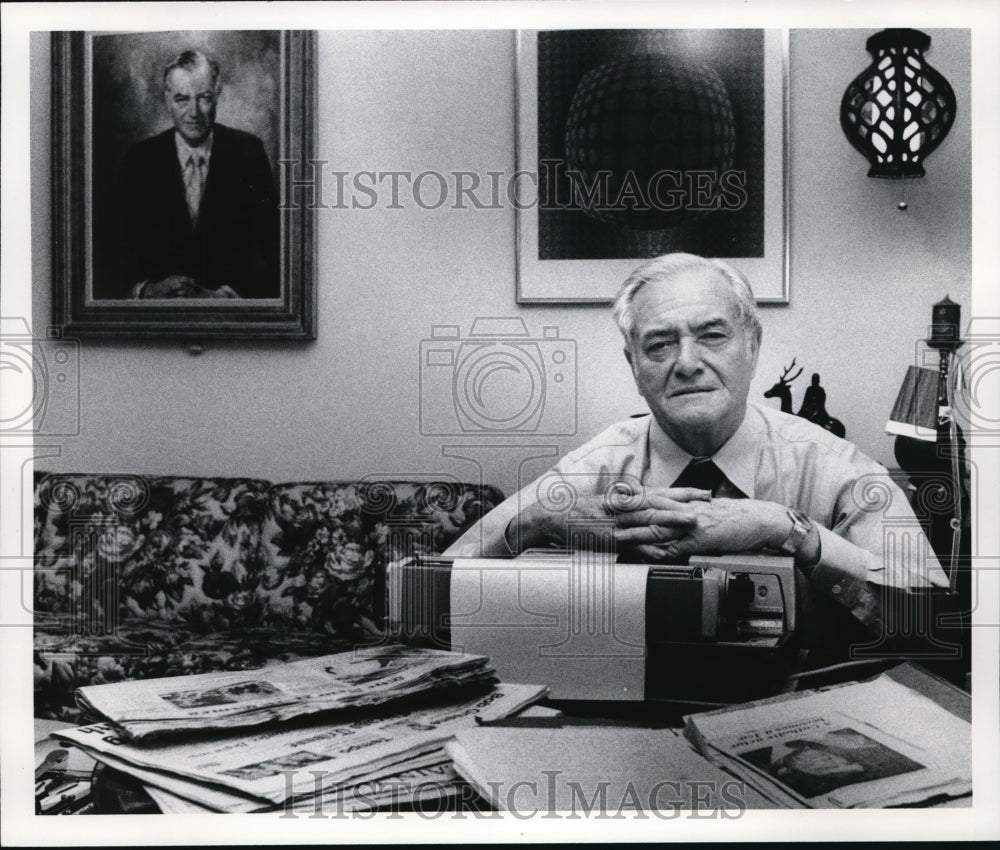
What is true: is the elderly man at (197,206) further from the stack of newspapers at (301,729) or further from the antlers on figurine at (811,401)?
the antlers on figurine at (811,401)

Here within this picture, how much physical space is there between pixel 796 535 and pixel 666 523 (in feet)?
0.83

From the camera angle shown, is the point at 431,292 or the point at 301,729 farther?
the point at 431,292

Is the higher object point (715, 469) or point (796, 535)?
point (715, 469)

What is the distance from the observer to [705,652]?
206 cm

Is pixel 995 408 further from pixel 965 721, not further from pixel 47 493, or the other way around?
pixel 47 493

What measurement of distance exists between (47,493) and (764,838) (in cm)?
159

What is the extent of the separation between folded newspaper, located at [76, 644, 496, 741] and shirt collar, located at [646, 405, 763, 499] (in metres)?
0.50

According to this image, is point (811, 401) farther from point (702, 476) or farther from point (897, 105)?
point (897, 105)

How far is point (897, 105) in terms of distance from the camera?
7.09 feet

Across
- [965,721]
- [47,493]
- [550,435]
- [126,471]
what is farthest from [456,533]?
[965,721]

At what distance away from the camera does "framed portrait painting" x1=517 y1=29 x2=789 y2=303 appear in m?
2.16

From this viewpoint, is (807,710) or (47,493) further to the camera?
(47,493)

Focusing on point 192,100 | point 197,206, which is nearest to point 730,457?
point 197,206

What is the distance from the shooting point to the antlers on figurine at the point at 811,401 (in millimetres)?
2176
